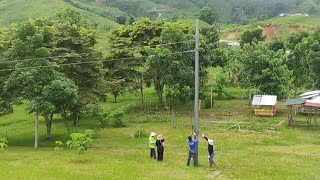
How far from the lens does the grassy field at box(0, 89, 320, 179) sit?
2400cm

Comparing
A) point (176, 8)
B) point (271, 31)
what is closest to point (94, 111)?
point (271, 31)

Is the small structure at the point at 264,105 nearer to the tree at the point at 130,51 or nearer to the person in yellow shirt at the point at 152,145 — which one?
the tree at the point at 130,51

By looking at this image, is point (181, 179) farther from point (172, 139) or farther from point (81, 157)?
point (172, 139)

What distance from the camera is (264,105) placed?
45781mm

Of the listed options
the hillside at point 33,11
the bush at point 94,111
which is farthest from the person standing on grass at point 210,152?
the hillside at point 33,11

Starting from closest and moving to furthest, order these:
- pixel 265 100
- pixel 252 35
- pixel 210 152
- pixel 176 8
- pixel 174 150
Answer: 1. pixel 210 152
2. pixel 174 150
3. pixel 265 100
4. pixel 252 35
5. pixel 176 8

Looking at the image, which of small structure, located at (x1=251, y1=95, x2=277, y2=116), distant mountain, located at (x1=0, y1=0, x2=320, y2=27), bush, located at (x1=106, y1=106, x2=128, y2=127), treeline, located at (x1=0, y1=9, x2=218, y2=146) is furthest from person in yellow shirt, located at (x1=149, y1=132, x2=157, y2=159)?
distant mountain, located at (x1=0, y1=0, x2=320, y2=27)

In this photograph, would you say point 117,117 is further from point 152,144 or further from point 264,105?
point 264,105

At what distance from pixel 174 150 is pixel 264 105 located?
1733cm

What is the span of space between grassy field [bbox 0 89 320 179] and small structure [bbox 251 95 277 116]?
0.84 metres

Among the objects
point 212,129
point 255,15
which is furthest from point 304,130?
point 255,15

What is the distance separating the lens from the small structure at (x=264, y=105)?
45.4m

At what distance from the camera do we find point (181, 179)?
2262cm

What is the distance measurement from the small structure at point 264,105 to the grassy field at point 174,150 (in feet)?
2.76
